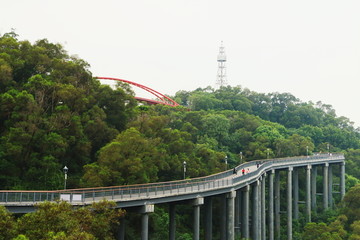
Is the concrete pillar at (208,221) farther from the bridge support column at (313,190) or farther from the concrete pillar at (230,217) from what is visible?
the bridge support column at (313,190)

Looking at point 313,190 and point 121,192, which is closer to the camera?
point 121,192

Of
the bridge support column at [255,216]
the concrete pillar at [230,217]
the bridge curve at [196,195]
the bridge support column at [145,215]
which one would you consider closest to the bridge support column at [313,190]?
the bridge curve at [196,195]

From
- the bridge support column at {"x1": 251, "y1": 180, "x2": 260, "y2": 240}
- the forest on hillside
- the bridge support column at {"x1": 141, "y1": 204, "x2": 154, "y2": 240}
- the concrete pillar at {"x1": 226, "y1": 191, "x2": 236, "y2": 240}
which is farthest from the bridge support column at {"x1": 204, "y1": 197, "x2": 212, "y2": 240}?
the bridge support column at {"x1": 141, "y1": 204, "x2": 154, "y2": 240}

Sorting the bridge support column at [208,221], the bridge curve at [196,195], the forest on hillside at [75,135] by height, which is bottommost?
the bridge support column at [208,221]

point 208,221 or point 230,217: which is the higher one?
point 230,217

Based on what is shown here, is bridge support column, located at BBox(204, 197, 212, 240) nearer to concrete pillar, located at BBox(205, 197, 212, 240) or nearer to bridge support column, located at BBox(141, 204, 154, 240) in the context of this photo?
concrete pillar, located at BBox(205, 197, 212, 240)

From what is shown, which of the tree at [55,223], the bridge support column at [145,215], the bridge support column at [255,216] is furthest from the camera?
the bridge support column at [255,216]

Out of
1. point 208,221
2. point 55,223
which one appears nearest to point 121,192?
point 55,223

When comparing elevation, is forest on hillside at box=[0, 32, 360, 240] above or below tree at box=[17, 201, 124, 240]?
above

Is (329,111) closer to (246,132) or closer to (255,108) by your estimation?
(255,108)

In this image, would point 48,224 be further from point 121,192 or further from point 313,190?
point 313,190

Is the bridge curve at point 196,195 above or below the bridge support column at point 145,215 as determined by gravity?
above

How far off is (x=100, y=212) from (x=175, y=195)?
10748 millimetres

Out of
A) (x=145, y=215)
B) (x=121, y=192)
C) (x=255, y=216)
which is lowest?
(x=255, y=216)
